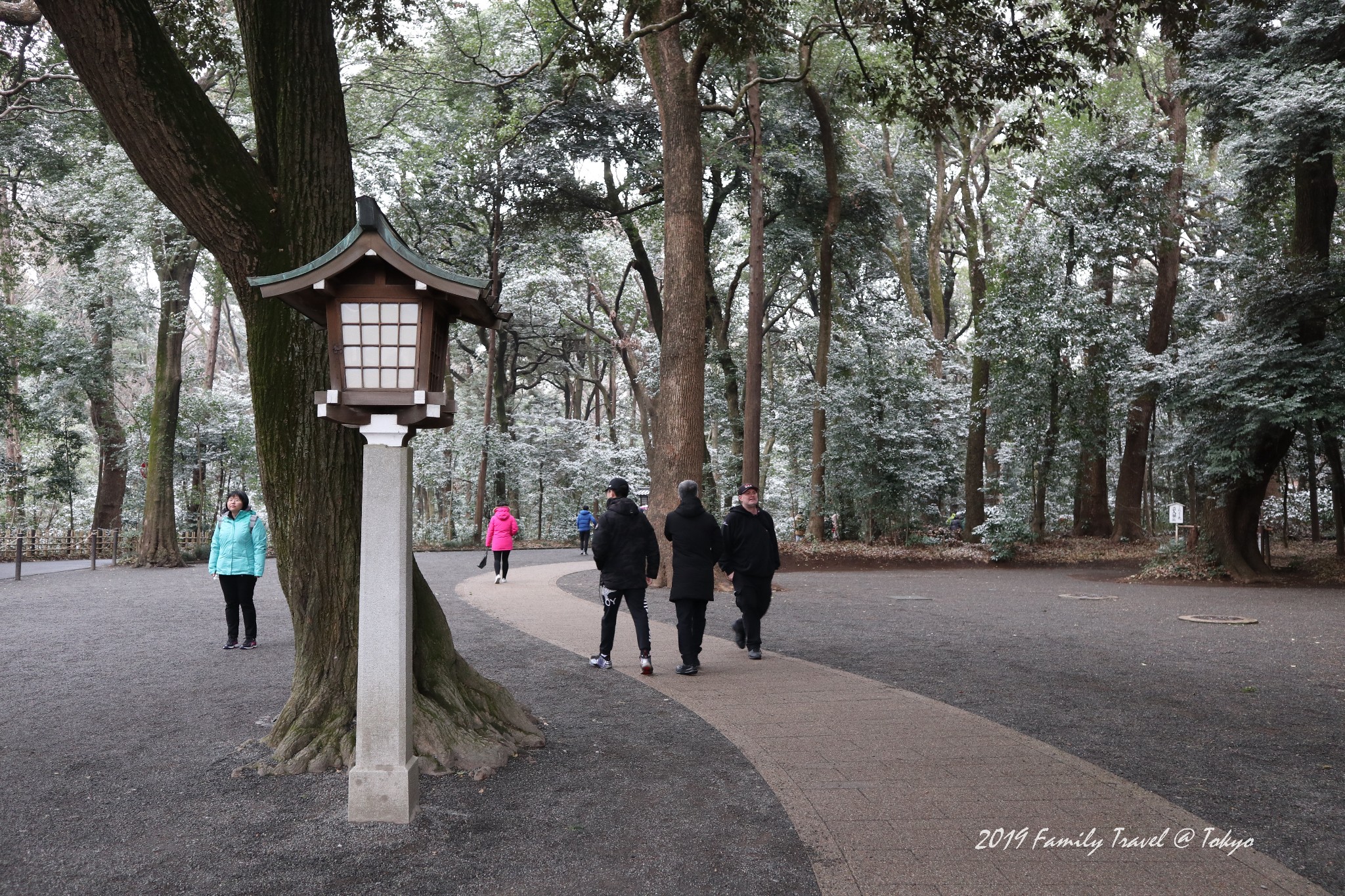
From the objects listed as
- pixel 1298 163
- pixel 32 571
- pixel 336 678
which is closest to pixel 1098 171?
pixel 1298 163

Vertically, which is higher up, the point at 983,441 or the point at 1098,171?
the point at 1098,171

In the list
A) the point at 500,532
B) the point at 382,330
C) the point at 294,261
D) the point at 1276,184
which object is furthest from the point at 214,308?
the point at 1276,184

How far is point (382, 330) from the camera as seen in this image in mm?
4613

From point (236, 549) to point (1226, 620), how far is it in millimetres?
11802

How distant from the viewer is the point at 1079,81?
7621 millimetres

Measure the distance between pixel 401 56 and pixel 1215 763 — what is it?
64.9ft

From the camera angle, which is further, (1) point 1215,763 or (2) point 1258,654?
(2) point 1258,654

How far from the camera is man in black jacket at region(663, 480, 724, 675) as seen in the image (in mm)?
7812

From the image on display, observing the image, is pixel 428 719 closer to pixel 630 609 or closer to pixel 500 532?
pixel 630 609

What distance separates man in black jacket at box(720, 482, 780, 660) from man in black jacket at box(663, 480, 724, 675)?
185 millimetres

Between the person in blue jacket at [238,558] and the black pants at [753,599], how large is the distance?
483 cm

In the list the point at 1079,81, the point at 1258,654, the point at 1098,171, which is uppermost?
the point at 1098,171

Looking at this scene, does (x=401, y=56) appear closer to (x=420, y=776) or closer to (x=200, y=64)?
(x=200, y=64)

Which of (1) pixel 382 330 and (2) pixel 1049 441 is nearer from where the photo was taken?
(1) pixel 382 330
